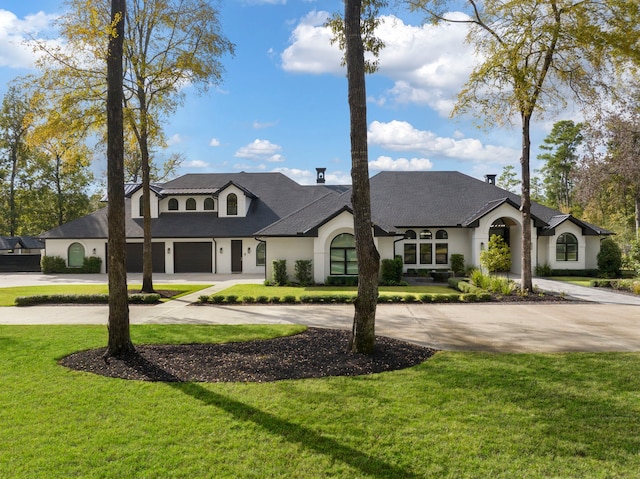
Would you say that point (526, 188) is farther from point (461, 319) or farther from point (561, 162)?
point (561, 162)

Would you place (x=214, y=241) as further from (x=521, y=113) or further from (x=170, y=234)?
(x=521, y=113)

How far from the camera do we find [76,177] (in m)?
40.8

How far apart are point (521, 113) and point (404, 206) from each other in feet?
36.9

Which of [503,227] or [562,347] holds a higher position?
[503,227]

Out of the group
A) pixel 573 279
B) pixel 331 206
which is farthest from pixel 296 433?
pixel 573 279

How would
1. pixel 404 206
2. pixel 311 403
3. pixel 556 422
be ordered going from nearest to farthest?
pixel 556 422 < pixel 311 403 < pixel 404 206

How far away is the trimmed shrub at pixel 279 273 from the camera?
797 inches

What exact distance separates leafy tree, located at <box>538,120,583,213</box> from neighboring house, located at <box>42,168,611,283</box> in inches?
1125

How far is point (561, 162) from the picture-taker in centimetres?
5412

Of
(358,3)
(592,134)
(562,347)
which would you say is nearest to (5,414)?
(358,3)

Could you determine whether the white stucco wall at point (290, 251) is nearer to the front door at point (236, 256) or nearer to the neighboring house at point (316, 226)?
the neighboring house at point (316, 226)

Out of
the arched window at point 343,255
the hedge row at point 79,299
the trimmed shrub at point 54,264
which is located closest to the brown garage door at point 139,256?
the trimmed shrub at point 54,264

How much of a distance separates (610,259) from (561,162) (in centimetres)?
3609

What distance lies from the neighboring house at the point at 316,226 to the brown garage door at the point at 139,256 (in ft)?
0.23
